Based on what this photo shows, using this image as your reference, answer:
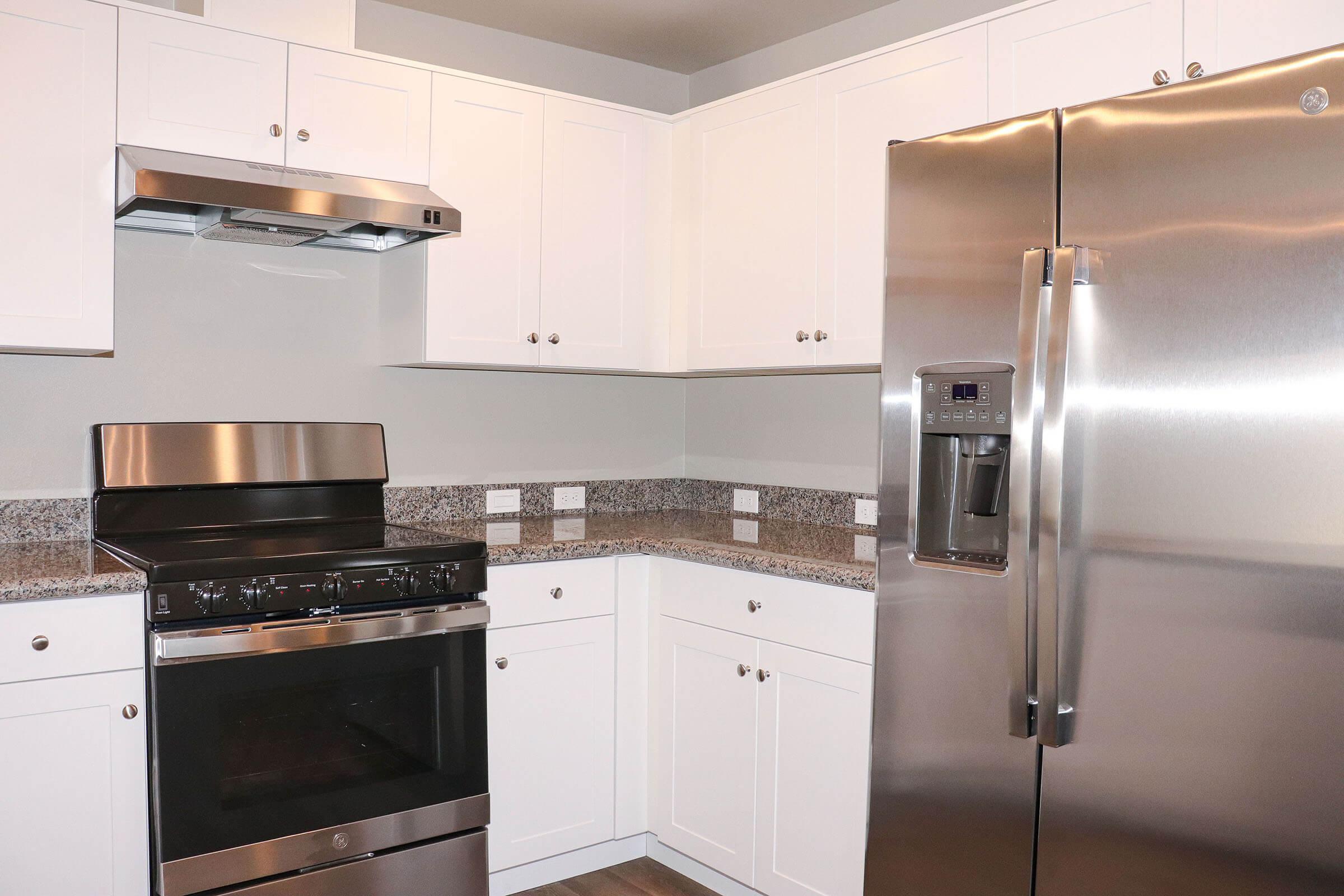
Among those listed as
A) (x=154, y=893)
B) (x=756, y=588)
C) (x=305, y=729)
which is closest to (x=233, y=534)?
(x=305, y=729)

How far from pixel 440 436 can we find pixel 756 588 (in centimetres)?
122

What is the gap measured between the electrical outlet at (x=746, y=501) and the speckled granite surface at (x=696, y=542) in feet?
0.35

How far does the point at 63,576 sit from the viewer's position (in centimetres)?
198

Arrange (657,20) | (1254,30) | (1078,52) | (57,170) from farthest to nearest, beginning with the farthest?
(657,20), (57,170), (1078,52), (1254,30)

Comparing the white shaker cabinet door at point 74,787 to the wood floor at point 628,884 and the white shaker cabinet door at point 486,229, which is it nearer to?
the wood floor at point 628,884

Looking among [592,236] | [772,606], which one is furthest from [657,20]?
[772,606]

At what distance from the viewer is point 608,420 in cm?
356

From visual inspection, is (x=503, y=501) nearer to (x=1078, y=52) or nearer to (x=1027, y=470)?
(x=1027, y=470)

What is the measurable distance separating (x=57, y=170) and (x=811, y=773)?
7.03ft

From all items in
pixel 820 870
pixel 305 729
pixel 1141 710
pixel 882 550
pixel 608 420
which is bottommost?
pixel 820 870

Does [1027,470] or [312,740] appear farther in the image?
[312,740]

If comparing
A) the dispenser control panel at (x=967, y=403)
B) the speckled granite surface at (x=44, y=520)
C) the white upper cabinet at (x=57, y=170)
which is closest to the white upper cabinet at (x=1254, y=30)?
the dispenser control panel at (x=967, y=403)

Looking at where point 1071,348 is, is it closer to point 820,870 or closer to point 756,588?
point 756,588

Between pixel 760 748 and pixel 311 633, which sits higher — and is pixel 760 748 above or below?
below
